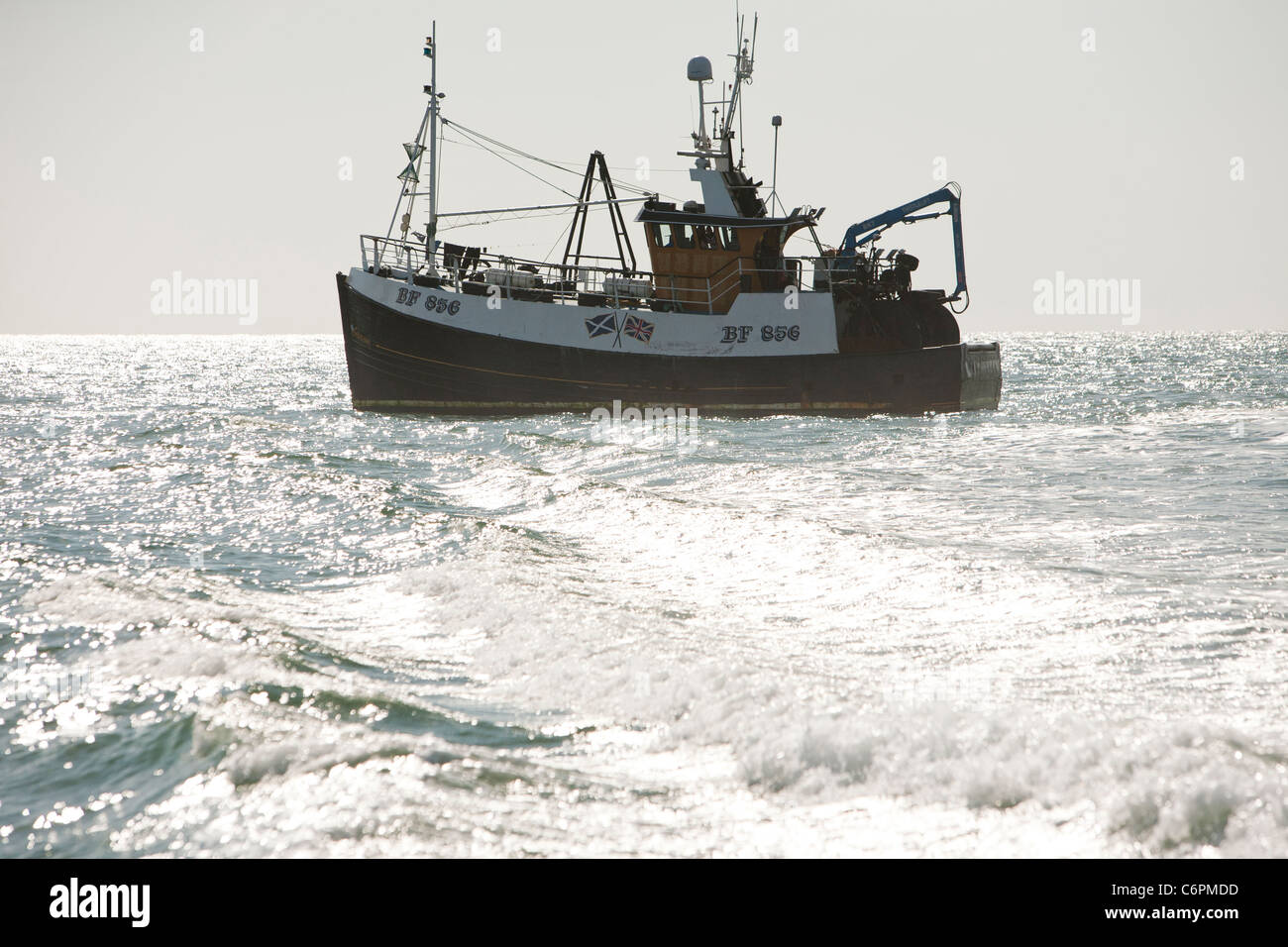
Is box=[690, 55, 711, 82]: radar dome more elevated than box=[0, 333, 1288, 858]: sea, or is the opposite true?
box=[690, 55, 711, 82]: radar dome

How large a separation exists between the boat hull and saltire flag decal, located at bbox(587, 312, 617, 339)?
573 millimetres

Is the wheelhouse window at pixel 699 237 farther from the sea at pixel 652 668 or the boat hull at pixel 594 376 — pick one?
the sea at pixel 652 668

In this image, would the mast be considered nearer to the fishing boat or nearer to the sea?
the fishing boat

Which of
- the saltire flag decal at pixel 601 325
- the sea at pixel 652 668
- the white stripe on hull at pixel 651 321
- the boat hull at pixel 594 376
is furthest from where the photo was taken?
the boat hull at pixel 594 376

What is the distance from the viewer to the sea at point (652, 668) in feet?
13.2

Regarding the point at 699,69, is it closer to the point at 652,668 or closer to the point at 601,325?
the point at 601,325

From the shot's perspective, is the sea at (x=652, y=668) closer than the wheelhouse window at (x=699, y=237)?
Yes

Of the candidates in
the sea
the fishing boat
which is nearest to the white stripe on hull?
the fishing boat

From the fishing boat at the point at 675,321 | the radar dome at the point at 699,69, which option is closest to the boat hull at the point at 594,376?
the fishing boat at the point at 675,321

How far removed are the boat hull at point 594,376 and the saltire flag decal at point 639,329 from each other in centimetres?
55

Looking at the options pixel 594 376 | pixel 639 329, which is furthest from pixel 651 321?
pixel 594 376

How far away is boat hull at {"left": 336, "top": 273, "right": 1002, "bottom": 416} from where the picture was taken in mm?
28562

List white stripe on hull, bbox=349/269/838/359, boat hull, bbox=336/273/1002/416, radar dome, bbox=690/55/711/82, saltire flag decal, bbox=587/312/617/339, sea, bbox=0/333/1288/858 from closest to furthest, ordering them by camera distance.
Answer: sea, bbox=0/333/1288/858 < white stripe on hull, bbox=349/269/838/359 < saltire flag decal, bbox=587/312/617/339 < boat hull, bbox=336/273/1002/416 < radar dome, bbox=690/55/711/82
